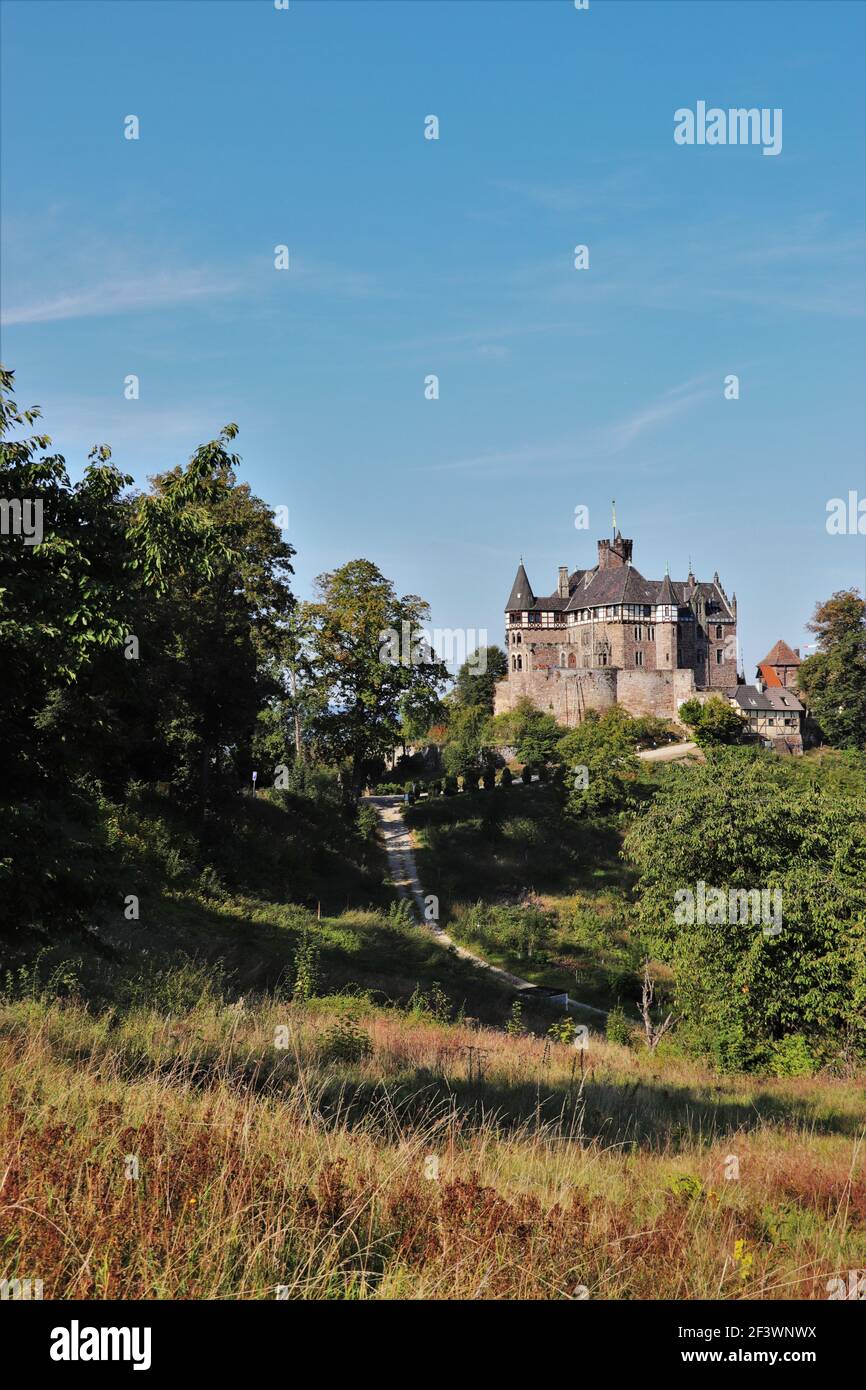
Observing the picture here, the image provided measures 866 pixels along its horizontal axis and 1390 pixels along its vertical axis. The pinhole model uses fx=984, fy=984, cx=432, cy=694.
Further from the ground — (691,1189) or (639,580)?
(639,580)

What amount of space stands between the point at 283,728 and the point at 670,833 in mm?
26070

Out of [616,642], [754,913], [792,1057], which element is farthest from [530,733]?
[792,1057]

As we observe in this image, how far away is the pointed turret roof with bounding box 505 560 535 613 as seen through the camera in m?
90.6

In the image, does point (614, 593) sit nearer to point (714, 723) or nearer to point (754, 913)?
point (714, 723)

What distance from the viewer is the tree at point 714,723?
73062 millimetres

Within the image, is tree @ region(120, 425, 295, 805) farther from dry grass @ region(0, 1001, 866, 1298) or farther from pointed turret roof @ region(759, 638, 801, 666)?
pointed turret roof @ region(759, 638, 801, 666)

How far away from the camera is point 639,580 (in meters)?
87.2

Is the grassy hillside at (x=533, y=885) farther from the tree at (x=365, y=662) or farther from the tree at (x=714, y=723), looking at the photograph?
the tree at (x=714, y=723)

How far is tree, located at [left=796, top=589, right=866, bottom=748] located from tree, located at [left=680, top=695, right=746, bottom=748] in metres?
8.23

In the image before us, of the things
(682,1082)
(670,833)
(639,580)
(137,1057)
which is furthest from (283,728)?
(639,580)

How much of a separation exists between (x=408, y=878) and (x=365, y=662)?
1044 cm

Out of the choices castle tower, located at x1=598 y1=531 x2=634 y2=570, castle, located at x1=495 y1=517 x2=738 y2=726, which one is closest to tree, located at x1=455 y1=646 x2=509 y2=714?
castle, located at x1=495 y1=517 x2=738 y2=726

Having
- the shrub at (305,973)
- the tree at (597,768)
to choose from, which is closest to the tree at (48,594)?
the shrub at (305,973)
